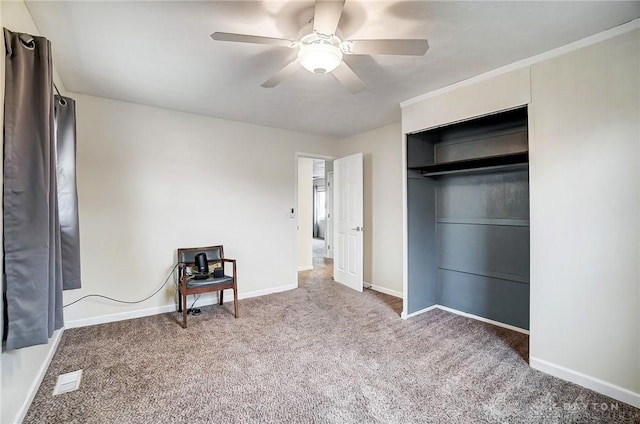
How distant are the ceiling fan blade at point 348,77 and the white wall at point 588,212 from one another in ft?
4.48

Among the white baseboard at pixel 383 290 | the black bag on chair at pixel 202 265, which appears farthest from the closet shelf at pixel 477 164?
the black bag on chair at pixel 202 265

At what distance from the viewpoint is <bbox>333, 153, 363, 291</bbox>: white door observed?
4309 millimetres

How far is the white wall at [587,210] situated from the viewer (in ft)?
6.14

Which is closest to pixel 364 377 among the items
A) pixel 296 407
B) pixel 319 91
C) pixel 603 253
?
pixel 296 407

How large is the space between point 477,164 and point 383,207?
1496mm

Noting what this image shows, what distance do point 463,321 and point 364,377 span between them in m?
1.58

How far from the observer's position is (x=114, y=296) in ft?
10.4

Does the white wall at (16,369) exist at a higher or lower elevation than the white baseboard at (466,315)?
higher

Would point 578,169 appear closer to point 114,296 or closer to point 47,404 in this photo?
point 47,404

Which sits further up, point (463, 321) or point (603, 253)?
point (603, 253)

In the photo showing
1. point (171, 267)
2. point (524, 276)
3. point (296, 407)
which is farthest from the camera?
point (171, 267)

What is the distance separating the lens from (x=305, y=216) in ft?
19.4

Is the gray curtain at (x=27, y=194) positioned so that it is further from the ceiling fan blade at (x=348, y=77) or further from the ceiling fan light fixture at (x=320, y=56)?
the ceiling fan blade at (x=348, y=77)

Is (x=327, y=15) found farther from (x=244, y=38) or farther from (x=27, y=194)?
(x=27, y=194)
